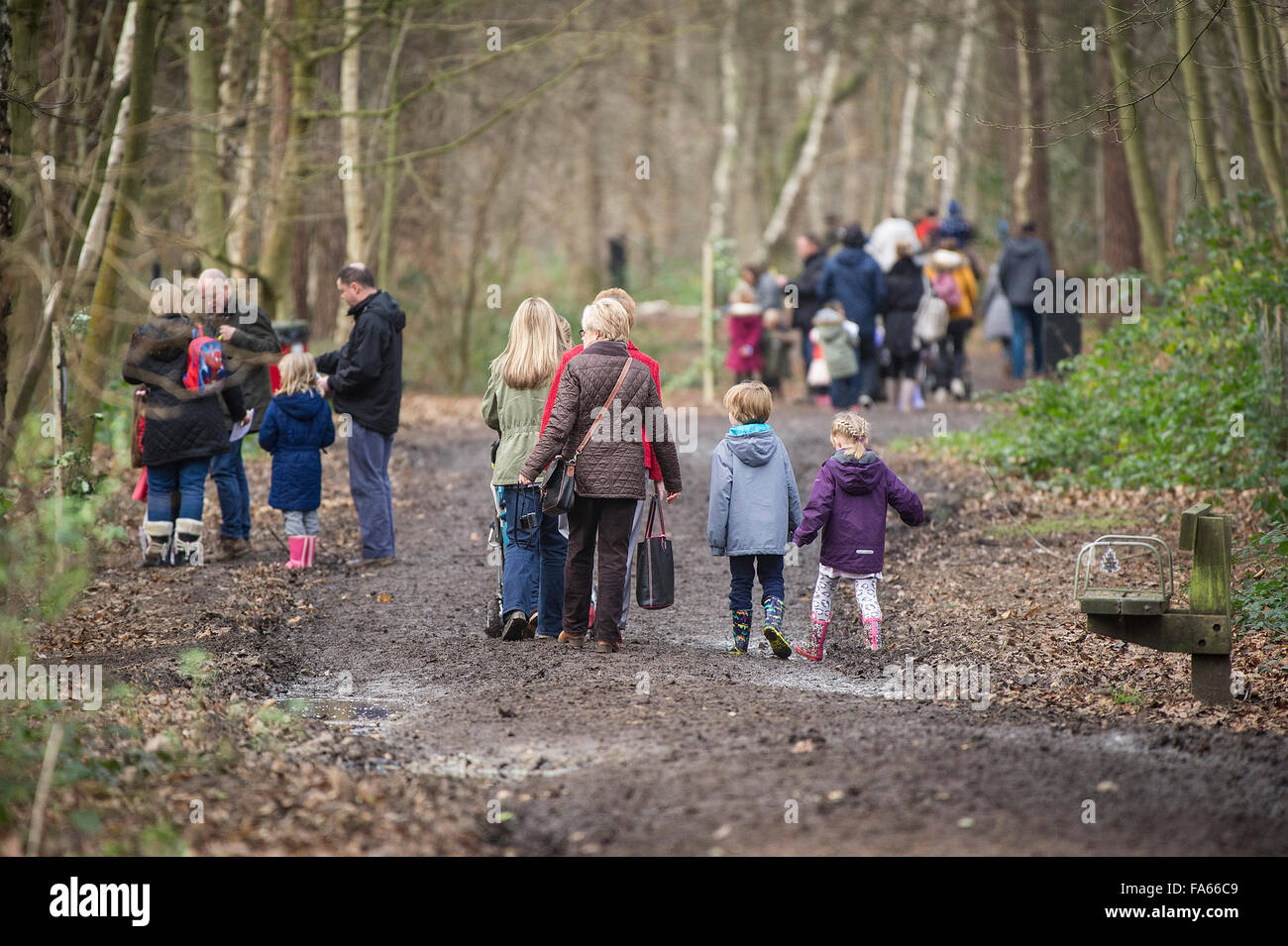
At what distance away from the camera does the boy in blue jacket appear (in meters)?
7.68

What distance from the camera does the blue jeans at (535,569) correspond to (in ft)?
26.1

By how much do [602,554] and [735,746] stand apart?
7.08ft

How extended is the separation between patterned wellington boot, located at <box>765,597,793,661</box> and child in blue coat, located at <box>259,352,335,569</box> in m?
Result: 3.78

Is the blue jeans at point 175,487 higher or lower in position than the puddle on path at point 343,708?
higher

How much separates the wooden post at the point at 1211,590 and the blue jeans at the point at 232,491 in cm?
674

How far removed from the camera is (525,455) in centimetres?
801

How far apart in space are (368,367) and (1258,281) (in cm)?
694

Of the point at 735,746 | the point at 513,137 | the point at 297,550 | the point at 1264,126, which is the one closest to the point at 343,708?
the point at 735,746

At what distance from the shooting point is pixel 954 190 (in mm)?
37062

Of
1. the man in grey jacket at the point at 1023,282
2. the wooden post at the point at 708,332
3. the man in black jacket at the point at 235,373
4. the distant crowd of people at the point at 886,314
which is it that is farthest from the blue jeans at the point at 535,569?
the man in grey jacket at the point at 1023,282

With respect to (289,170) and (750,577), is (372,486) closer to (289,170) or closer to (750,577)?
A: (750,577)

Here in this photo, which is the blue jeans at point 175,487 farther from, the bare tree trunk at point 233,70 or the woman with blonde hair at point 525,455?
the bare tree trunk at point 233,70

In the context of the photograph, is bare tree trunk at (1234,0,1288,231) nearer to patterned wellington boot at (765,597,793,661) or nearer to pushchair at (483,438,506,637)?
patterned wellington boot at (765,597,793,661)

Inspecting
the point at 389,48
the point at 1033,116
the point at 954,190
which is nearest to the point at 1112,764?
the point at 389,48
